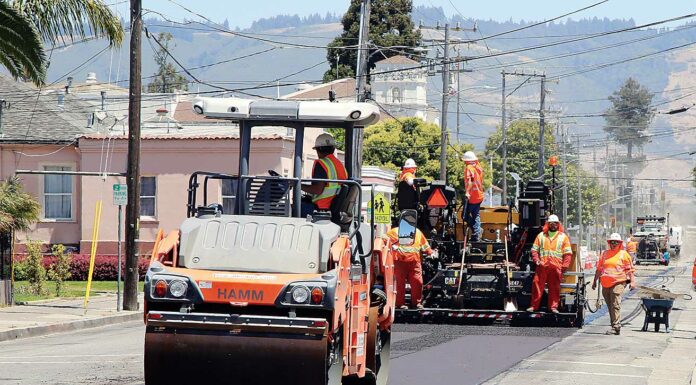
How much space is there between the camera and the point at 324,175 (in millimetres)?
13000

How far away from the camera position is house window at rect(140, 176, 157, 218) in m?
45.2

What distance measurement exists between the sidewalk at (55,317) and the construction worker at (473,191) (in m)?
7.64

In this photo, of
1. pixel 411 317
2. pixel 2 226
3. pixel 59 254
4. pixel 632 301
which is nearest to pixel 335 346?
pixel 411 317

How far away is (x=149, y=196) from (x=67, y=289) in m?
10.4

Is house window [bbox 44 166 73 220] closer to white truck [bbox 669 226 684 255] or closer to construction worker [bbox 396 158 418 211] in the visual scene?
construction worker [bbox 396 158 418 211]

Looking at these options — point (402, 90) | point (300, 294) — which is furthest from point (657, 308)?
point (402, 90)

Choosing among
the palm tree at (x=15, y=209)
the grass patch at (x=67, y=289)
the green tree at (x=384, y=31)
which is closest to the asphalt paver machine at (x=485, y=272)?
the palm tree at (x=15, y=209)

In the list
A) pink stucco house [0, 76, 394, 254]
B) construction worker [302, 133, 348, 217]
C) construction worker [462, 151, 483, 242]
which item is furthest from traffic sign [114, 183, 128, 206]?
pink stucco house [0, 76, 394, 254]

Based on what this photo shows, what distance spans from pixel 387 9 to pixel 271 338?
7895 centimetres

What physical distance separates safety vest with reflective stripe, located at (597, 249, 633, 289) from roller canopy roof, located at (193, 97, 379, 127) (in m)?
13.3

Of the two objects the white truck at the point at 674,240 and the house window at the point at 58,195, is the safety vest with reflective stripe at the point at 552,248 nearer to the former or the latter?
the house window at the point at 58,195

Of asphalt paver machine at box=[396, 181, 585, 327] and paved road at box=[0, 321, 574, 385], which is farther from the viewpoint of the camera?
asphalt paver machine at box=[396, 181, 585, 327]

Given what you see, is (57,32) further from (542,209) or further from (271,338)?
(271,338)

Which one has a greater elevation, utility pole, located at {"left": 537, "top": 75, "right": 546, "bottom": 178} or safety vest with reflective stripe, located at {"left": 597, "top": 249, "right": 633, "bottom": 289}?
utility pole, located at {"left": 537, "top": 75, "right": 546, "bottom": 178}
